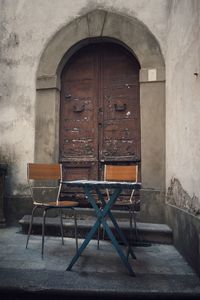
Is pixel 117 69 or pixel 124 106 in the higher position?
pixel 117 69

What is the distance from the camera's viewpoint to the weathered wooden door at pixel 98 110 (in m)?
4.98

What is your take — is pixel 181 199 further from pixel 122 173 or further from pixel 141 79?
pixel 141 79

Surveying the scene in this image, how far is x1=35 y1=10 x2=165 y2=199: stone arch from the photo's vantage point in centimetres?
454

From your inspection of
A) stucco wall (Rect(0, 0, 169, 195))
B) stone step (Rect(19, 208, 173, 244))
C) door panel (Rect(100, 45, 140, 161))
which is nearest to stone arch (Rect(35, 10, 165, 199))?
stucco wall (Rect(0, 0, 169, 195))

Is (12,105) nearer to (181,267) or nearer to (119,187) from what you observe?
Answer: (119,187)

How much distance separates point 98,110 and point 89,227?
200 cm

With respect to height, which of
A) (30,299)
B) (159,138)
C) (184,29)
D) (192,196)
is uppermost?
(184,29)

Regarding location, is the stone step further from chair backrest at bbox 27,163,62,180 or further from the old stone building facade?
chair backrest at bbox 27,163,62,180

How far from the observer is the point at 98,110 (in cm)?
511

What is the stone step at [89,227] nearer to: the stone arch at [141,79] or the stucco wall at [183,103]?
the stucco wall at [183,103]

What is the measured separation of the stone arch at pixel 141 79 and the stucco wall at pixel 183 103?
180 millimetres

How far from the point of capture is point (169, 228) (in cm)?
398

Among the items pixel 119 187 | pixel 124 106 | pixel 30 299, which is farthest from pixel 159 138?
pixel 30 299

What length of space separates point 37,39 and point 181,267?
13.8 feet
